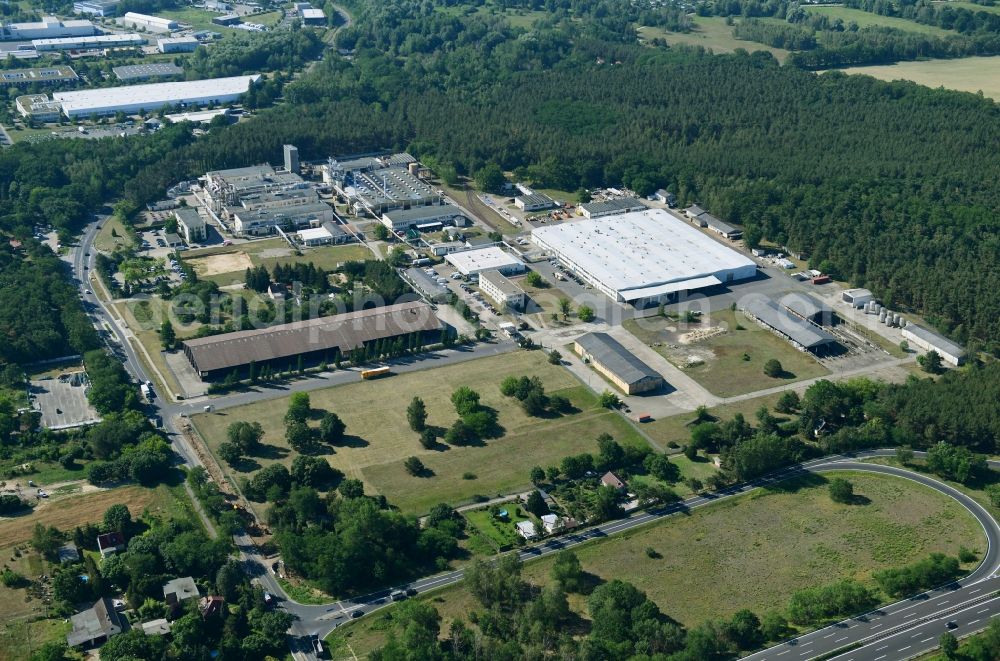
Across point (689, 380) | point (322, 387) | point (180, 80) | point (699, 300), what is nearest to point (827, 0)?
point (180, 80)

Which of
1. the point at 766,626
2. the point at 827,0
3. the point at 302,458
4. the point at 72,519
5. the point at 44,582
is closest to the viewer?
the point at 766,626

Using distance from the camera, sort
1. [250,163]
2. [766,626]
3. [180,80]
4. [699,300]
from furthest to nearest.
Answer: [180,80] → [250,163] → [699,300] → [766,626]

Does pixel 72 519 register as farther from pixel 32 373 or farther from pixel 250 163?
pixel 250 163

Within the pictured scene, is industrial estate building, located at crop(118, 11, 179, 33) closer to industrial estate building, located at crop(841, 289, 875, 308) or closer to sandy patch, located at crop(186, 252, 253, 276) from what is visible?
sandy patch, located at crop(186, 252, 253, 276)

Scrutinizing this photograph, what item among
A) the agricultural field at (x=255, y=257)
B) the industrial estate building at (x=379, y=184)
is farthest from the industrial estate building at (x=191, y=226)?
the industrial estate building at (x=379, y=184)

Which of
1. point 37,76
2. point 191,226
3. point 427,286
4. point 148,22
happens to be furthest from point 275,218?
point 148,22

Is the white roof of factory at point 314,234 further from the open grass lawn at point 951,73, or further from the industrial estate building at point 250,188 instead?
the open grass lawn at point 951,73

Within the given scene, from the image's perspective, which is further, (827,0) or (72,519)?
(827,0)
